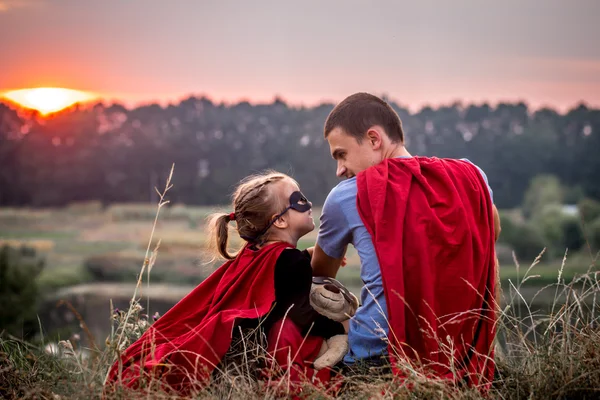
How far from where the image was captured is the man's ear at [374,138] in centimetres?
378

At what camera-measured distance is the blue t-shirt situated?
11.7 ft

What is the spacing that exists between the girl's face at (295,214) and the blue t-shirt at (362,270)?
1.33ft

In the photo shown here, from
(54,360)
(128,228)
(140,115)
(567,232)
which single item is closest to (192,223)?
(128,228)

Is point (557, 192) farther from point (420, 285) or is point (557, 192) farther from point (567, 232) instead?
point (420, 285)

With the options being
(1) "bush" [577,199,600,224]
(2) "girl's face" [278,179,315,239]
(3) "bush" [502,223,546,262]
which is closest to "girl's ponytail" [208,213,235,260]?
(2) "girl's face" [278,179,315,239]

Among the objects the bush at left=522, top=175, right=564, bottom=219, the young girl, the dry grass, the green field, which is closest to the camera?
the dry grass

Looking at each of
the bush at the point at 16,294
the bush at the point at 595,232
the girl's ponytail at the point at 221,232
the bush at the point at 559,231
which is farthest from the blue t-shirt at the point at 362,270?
the bush at the point at 559,231

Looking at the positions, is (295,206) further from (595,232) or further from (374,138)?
(595,232)

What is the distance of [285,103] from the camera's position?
59.8 m

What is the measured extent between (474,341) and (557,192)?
183ft

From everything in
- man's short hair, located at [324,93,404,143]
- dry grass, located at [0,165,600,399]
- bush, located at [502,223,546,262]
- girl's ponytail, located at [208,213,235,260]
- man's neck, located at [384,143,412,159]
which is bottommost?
bush, located at [502,223,546,262]

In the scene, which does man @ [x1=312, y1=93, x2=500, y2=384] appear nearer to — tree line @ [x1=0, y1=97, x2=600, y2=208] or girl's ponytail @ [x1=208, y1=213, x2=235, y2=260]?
girl's ponytail @ [x1=208, y1=213, x2=235, y2=260]

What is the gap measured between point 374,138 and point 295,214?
26.1 inches

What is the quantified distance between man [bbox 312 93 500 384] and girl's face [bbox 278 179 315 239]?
0.38 meters
